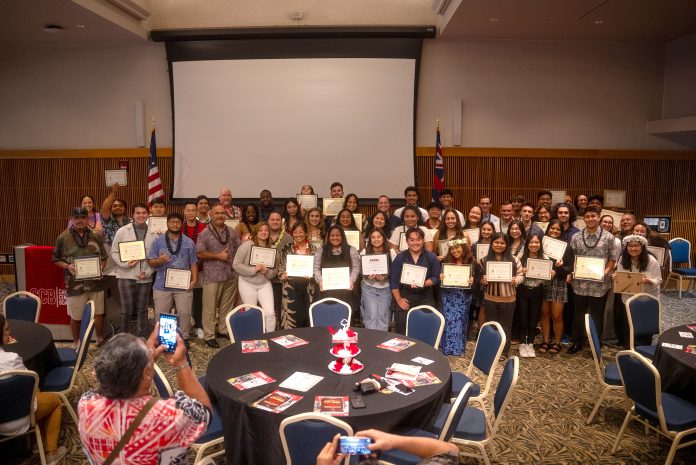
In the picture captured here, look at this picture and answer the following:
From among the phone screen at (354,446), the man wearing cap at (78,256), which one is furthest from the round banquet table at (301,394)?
the man wearing cap at (78,256)

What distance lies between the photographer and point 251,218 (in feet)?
25.7

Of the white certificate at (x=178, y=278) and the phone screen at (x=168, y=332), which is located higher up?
the phone screen at (x=168, y=332)

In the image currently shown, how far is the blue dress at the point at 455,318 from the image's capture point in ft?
20.4

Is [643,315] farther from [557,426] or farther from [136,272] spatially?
[136,272]

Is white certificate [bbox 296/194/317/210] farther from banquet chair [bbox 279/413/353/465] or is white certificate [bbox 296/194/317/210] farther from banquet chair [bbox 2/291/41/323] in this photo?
banquet chair [bbox 279/413/353/465]

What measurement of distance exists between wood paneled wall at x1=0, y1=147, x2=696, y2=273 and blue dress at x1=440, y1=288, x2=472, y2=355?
15.0ft

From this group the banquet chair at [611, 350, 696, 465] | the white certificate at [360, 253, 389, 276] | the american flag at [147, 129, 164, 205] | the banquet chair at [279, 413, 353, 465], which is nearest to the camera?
the banquet chair at [279, 413, 353, 465]

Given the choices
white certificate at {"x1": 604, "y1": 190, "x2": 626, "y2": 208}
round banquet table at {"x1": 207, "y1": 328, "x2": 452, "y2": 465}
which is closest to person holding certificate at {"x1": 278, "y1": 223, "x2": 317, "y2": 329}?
round banquet table at {"x1": 207, "y1": 328, "x2": 452, "y2": 465}

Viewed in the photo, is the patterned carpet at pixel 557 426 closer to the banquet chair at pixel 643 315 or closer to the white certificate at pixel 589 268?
the banquet chair at pixel 643 315

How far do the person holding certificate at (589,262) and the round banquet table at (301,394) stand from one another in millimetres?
3115

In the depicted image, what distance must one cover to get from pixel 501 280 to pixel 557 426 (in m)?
1.82

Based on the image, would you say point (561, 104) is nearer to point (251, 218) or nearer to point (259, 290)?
point (251, 218)

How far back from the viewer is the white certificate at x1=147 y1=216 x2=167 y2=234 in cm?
658

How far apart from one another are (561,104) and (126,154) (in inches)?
377
